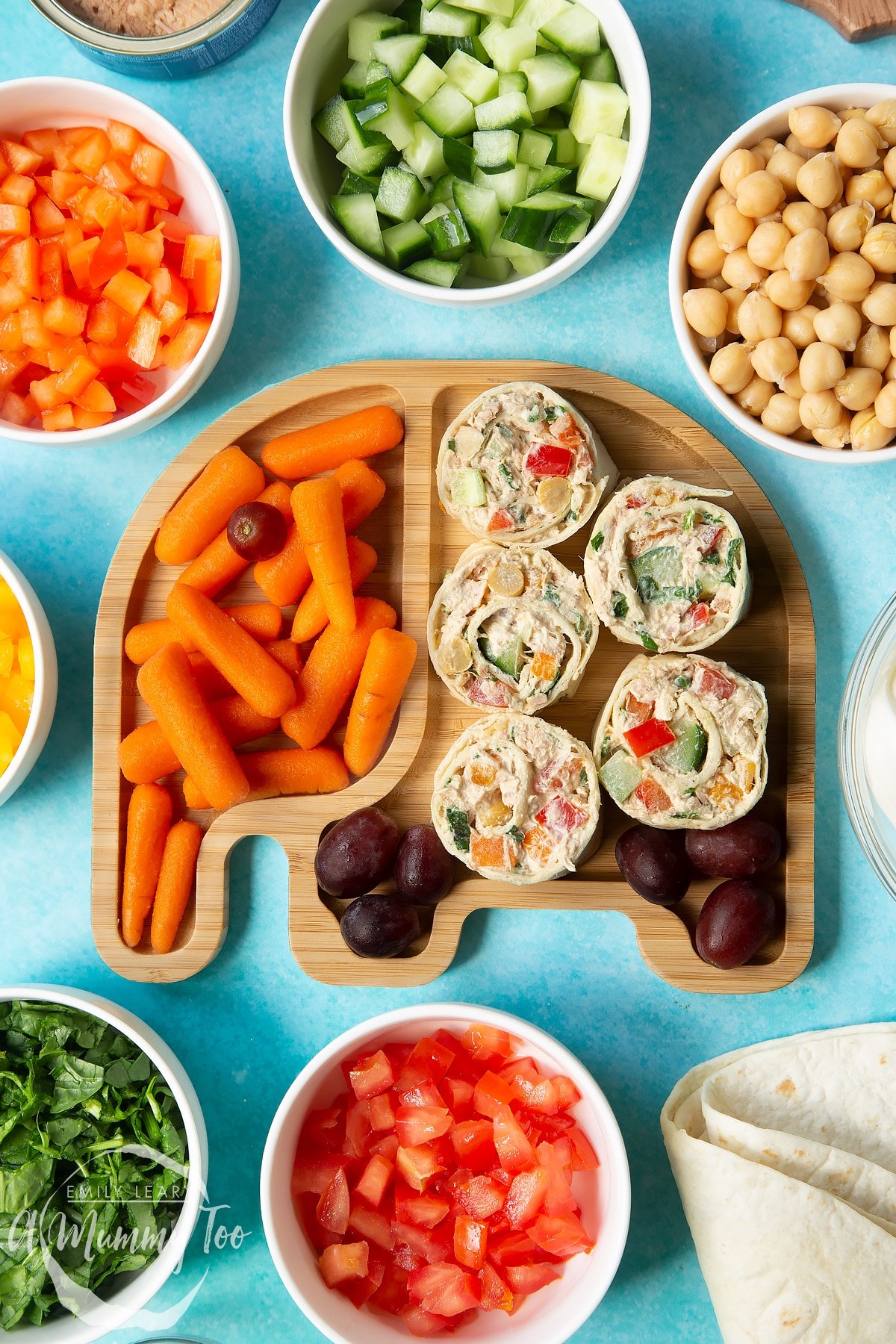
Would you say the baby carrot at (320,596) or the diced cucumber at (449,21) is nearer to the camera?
the diced cucumber at (449,21)

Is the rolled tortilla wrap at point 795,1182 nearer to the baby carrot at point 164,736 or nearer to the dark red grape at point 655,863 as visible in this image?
the dark red grape at point 655,863

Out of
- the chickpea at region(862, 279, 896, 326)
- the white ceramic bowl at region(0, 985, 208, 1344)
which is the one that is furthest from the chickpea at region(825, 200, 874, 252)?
the white ceramic bowl at region(0, 985, 208, 1344)

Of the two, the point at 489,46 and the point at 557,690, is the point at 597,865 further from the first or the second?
the point at 489,46

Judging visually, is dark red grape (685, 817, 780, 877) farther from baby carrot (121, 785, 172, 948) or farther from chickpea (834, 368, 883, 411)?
baby carrot (121, 785, 172, 948)

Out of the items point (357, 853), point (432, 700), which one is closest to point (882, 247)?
point (432, 700)

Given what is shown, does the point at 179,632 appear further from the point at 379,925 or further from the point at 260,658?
the point at 379,925

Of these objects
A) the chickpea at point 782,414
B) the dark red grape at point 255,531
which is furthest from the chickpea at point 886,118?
the dark red grape at point 255,531
